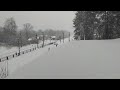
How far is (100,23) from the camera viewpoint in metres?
32.0

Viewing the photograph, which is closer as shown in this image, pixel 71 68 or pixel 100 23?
pixel 71 68

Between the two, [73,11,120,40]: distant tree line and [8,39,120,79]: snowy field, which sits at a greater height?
[73,11,120,40]: distant tree line

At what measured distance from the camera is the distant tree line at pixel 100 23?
98.3 ft

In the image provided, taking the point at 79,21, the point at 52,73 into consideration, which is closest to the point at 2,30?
the point at 79,21

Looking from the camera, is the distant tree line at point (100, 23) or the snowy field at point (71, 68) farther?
the distant tree line at point (100, 23)

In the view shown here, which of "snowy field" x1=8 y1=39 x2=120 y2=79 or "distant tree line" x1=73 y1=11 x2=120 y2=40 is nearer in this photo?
"snowy field" x1=8 y1=39 x2=120 y2=79

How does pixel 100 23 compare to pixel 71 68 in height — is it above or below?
above

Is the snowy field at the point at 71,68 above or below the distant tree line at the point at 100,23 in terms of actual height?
below

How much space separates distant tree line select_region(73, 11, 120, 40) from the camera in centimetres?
2995
